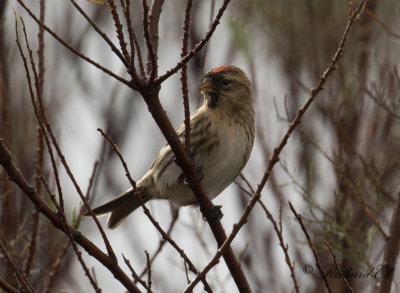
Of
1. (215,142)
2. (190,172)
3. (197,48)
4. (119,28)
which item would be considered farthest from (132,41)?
(215,142)

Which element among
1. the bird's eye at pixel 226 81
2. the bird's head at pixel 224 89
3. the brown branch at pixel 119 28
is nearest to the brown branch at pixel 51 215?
the brown branch at pixel 119 28

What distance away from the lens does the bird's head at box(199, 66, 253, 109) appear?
168 inches

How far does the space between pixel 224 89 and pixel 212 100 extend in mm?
132

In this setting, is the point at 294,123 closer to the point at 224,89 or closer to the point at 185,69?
the point at 185,69

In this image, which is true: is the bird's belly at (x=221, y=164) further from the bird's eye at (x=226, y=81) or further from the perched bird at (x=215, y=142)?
the bird's eye at (x=226, y=81)

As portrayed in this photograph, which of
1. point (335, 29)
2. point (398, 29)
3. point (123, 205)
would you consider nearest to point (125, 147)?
point (123, 205)

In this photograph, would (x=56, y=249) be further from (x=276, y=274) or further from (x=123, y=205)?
(x=276, y=274)

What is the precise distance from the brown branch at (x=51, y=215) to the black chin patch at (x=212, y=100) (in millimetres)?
1967

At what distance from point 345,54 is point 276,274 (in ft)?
6.31

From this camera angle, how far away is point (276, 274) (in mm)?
5359

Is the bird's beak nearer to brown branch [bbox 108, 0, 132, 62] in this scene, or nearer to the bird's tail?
the bird's tail

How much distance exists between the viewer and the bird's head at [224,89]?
4.28m

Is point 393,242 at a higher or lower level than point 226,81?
lower

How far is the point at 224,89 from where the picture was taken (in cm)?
436
